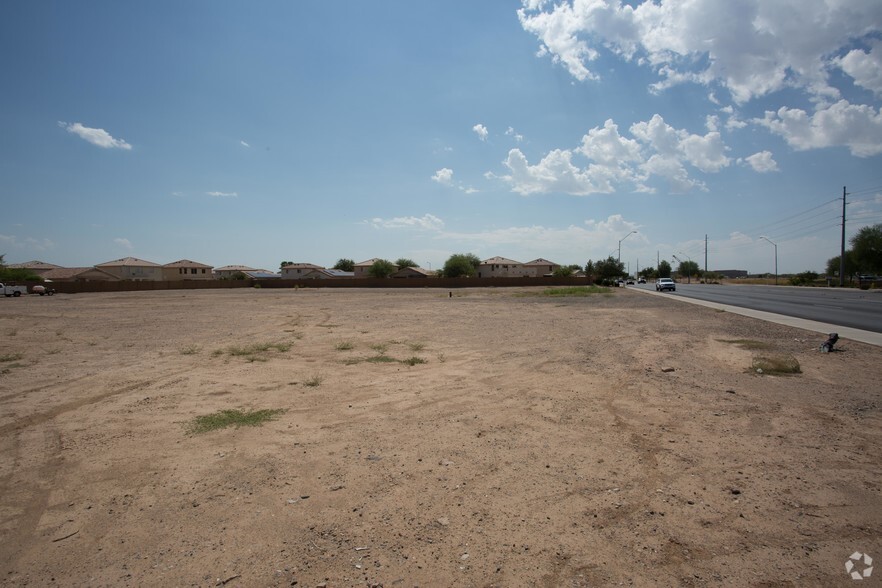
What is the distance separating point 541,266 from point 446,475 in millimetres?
135343

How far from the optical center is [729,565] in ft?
10.6

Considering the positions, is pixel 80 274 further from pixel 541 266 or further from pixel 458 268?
pixel 541 266

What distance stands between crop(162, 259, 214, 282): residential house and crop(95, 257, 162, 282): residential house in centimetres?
182

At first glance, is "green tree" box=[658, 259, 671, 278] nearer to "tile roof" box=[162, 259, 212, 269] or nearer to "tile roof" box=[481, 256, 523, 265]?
"tile roof" box=[481, 256, 523, 265]

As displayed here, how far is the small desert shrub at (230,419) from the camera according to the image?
6.31 m

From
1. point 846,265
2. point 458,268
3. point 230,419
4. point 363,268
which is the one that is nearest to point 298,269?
point 363,268

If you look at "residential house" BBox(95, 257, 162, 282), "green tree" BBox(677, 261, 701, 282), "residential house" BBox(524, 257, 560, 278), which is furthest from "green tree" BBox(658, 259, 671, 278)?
"residential house" BBox(95, 257, 162, 282)

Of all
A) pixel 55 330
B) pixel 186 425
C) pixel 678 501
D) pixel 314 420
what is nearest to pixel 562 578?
Answer: pixel 678 501

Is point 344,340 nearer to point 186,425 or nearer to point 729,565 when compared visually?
point 186,425

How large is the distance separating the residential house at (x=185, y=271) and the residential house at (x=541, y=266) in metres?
86.9

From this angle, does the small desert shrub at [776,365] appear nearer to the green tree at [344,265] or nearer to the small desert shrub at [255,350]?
the small desert shrub at [255,350]

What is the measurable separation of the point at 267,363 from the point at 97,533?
23.5 feet

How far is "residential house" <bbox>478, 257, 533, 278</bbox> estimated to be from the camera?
12959 centimetres

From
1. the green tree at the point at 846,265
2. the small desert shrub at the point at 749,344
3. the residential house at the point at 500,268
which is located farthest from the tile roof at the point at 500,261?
the small desert shrub at the point at 749,344
